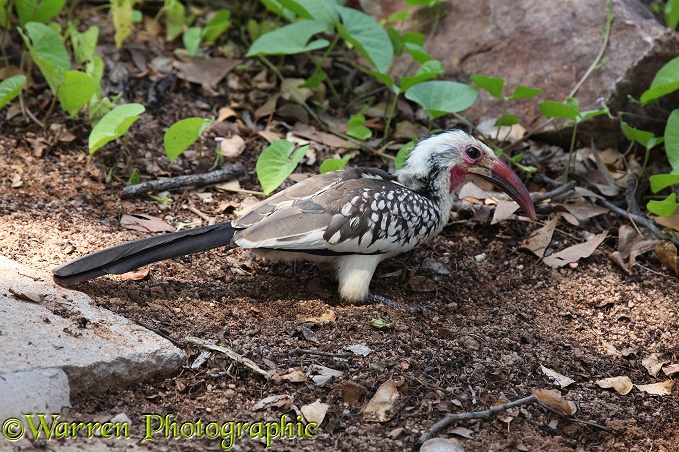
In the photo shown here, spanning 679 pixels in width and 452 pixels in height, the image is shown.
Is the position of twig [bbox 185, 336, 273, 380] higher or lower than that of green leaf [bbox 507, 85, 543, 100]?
lower

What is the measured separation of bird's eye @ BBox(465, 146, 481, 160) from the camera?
4.54 meters

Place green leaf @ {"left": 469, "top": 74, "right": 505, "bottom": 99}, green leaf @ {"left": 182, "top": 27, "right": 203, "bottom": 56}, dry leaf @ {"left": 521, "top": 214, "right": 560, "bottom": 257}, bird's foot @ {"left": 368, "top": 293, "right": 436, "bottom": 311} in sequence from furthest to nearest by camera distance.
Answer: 1. green leaf @ {"left": 182, "top": 27, "right": 203, "bottom": 56}
2. green leaf @ {"left": 469, "top": 74, "right": 505, "bottom": 99}
3. dry leaf @ {"left": 521, "top": 214, "right": 560, "bottom": 257}
4. bird's foot @ {"left": 368, "top": 293, "right": 436, "bottom": 311}

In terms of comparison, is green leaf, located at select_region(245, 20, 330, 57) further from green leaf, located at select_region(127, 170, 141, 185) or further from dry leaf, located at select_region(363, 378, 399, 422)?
dry leaf, located at select_region(363, 378, 399, 422)

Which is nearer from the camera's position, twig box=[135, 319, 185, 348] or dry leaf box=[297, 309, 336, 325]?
twig box=[135, 319, 185, 348]

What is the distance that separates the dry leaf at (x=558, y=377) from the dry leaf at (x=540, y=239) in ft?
3.88

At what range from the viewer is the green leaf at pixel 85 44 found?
535 centimetres

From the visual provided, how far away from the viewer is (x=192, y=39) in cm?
598

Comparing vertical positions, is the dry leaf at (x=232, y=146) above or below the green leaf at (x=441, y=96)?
below

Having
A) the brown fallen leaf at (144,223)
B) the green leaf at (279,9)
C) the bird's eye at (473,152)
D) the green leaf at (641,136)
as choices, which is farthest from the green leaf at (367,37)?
the brown fallen leaf at (144,223)

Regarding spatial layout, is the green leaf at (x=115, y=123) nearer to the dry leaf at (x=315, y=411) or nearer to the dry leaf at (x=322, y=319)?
the dry leaf at (x=322, y=319)

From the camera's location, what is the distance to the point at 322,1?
17.9 feet

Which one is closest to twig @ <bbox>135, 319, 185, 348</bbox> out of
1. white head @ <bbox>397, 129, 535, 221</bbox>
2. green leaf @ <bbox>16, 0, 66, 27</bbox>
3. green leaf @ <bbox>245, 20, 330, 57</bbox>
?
white head @ <bbox>397, 129, 535, 221</bbox>

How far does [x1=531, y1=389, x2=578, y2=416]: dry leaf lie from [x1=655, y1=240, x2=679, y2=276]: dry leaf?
5.52 feet

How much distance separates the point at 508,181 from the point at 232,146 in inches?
77.5
